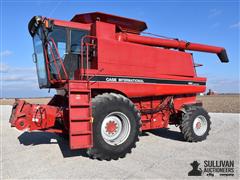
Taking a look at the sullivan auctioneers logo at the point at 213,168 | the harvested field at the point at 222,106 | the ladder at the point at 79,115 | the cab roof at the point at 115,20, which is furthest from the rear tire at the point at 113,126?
the harvested field at the point at 222,106

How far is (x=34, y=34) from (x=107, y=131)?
11.2 ft

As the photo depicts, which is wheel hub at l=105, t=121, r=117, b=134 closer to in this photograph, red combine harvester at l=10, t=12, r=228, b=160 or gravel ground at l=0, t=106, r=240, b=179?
red combine harvester at l=10, t=12, r=228, b=160

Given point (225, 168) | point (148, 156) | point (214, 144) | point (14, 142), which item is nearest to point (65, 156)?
point (148, 156)

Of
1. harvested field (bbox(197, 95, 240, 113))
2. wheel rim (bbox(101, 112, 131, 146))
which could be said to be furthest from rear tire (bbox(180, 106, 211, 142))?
harvested field (bbox(197, 95, 240, 113))

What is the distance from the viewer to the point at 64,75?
19.4 feet

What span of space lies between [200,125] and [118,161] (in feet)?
10.9

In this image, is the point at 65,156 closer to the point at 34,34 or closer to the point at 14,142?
the point at 14,142

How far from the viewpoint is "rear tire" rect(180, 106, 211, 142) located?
6750 mm

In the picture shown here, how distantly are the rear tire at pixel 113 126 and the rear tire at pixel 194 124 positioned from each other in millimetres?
1910

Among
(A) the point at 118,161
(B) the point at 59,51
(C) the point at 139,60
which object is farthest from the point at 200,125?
(B) the point at 59,51

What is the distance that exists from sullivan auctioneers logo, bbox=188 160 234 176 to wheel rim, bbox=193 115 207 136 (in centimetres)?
206

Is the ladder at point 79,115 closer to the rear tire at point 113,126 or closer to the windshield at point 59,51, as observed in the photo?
the rear tire at point 113,126

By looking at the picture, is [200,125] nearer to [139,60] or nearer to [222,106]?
[139,60]

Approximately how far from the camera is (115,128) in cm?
545
